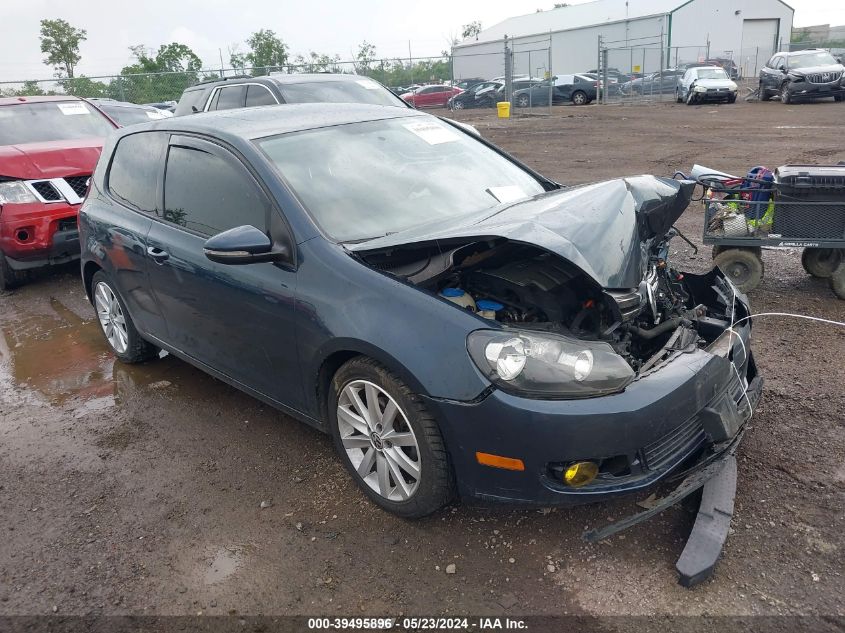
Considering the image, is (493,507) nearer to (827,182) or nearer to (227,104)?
(827,182)

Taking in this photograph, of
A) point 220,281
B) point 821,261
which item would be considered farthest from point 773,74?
point 220,281

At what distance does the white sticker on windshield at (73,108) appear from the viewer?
8.38 metres

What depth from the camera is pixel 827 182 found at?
4871 mm

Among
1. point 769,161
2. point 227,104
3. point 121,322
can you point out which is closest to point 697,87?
point 769,161

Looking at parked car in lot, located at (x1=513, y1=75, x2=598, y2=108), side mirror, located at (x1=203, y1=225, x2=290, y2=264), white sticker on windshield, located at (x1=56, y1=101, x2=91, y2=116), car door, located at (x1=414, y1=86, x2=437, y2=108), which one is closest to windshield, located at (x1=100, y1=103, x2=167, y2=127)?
white sticker on windshield, located at (x1=56, y1=101, x2=91, y2=116)

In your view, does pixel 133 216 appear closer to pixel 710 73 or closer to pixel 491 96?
pixel 710 73

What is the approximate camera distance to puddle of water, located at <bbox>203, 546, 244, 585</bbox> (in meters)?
2.79

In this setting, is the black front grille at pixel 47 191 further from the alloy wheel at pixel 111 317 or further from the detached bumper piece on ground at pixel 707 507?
the detached bumper piece on ground at pixel 707 507

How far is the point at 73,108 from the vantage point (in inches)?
333

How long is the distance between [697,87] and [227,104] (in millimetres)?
20293

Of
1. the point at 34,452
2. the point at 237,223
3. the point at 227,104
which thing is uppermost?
the point at 227,104

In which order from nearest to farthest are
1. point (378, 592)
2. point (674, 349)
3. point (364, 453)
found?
point (378, 592), point (674, 349), point (364, 453)

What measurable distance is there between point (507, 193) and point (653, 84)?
2871 centimetres

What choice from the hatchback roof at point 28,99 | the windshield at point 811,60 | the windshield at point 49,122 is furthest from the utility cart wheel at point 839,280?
the windshield at point 811,60
